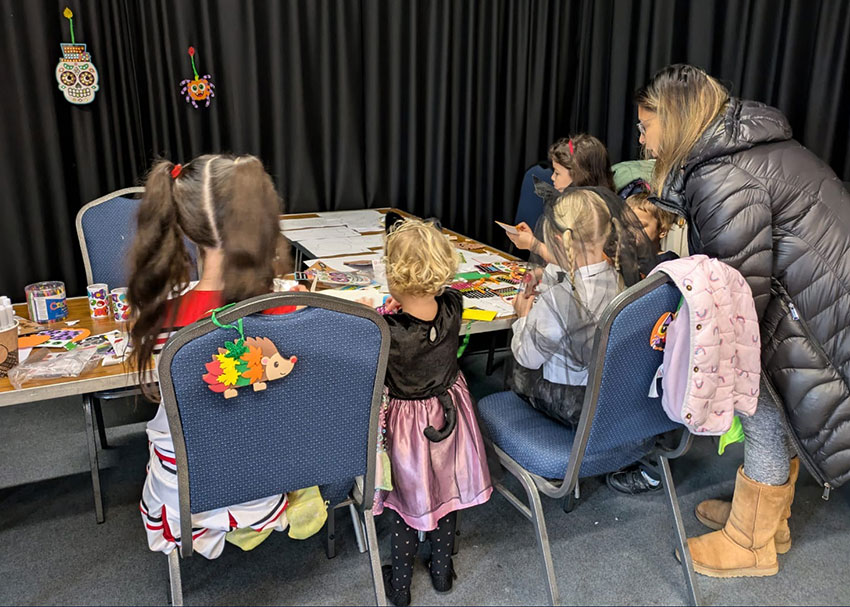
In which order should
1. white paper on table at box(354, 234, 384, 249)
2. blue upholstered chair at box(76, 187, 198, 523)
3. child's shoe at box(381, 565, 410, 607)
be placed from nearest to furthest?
child's shoe at box(381, 565, 410, 607) → blue upholstered chair at box(76, 187, 198, 523) → white paper on table at box(354, 234, 384, 249)

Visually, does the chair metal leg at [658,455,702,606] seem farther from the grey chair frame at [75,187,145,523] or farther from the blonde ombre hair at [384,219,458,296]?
the grey chair frame at [75,187,145,523]

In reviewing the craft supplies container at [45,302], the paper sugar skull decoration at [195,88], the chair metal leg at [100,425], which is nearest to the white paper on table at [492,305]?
the craft supplies container at [45,302]

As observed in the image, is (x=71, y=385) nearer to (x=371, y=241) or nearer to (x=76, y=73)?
(x=371, y=241)

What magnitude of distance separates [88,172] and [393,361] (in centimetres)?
201

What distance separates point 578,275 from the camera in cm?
173

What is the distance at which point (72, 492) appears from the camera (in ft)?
7.68

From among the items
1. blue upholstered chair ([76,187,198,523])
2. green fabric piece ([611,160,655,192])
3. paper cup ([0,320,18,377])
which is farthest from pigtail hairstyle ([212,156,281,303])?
green fabric piece ([611,160,655,192])

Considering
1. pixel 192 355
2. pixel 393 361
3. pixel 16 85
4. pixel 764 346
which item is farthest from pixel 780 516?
pixel 16 85

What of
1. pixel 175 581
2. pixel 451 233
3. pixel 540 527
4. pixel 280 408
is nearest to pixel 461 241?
pixel 451 233

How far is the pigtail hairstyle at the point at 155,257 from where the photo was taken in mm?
1473

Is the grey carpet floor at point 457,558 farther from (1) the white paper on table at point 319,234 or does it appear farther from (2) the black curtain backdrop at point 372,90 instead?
(2) the black curtain backdrop at point 372,90

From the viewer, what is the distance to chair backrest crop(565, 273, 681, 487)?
57.7 inches

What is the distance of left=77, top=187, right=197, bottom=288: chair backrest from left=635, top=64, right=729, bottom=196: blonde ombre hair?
170 centimetres

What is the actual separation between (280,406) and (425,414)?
0.48m
